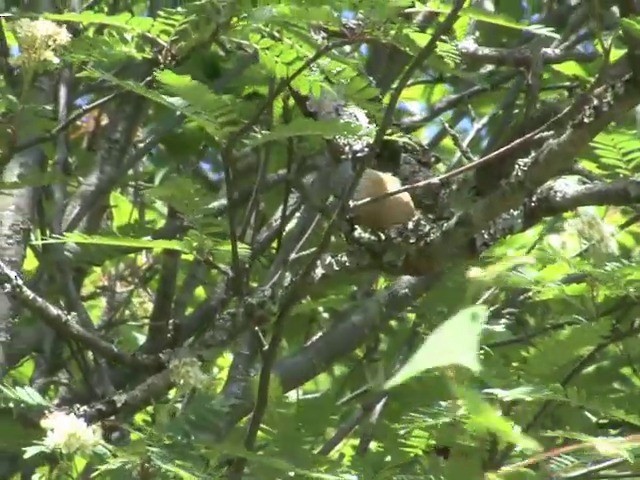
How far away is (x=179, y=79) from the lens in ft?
2.37

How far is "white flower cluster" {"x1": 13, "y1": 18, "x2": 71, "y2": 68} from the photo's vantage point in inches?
32.0

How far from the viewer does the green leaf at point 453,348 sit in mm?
400

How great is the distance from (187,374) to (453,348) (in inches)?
17.6

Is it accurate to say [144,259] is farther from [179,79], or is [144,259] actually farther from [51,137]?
[179,79]

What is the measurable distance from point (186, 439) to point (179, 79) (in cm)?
27

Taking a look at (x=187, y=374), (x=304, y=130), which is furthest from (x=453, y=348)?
(x=187, y=374)

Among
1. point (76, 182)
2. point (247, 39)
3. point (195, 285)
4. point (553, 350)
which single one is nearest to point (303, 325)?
point (195, 285)

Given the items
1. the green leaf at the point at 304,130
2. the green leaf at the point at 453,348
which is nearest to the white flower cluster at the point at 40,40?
the green leaf at the point at 304,130

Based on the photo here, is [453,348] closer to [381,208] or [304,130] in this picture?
[304,130]

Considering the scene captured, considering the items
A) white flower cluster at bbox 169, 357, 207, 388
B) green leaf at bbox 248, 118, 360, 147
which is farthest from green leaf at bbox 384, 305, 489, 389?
white flower cluster at bbox 169, 357, 207, 388

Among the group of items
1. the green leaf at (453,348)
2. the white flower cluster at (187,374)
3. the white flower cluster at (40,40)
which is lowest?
the white flower cluster at (187,374)

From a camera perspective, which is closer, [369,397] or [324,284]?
[324,284]

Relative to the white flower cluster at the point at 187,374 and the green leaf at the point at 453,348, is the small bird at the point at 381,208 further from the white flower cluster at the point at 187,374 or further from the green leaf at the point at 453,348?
the green leaf at the point at 453,348

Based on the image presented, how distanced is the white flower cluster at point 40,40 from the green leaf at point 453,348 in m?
0.50
